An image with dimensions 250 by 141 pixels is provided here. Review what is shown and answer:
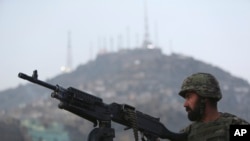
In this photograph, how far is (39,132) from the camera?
192 metres

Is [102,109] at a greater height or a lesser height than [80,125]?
lesser

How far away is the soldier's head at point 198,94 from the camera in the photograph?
827cm

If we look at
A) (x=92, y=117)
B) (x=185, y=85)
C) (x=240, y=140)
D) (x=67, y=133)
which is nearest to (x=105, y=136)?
(x=92, y=117)

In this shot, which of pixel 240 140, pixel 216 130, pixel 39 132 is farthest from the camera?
pixel 39 132

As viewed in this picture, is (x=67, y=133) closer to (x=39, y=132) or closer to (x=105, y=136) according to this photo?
(x=39, y=132)

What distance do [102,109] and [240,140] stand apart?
3.65 metres

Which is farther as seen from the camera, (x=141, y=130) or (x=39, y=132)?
(x=39, y=132)

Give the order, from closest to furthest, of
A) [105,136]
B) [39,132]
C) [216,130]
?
[216,130]
[105,136]
[39,132]

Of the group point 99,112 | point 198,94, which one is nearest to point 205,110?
point 198,94

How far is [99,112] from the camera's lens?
404 inches

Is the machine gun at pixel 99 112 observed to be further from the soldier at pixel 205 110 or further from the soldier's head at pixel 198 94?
the soldier's head at pixel 198 94

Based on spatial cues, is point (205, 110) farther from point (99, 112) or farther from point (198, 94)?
point (99, 112)

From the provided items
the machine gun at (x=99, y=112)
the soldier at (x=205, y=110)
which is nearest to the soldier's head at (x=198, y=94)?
the soldier at (x=205, y=110)

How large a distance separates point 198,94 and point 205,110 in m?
0.30
